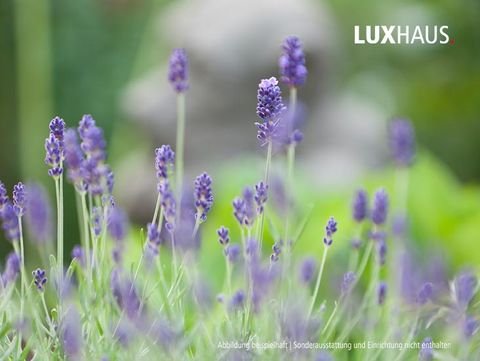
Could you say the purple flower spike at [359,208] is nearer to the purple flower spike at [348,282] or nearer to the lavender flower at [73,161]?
the purple flower spike at [348,282]

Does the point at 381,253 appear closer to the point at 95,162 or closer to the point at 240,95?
the point at 95,162

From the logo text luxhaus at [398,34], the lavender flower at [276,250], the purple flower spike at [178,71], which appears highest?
the logo text luxhaus at [398,34]

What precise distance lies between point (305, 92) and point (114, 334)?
10.8ft

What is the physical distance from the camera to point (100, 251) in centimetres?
117

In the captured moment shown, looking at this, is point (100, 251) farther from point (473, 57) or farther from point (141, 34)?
point (141, 34)

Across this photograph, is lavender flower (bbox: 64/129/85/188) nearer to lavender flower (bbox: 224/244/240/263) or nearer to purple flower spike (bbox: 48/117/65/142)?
purple flower spike (bbox: 48/117/65/142)

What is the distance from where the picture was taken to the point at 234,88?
4371mm

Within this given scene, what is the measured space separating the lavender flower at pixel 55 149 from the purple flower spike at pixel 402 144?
0.47m

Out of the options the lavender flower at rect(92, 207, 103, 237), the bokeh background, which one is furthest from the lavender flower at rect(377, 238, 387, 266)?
the bokeh background

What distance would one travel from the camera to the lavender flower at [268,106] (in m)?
1.10

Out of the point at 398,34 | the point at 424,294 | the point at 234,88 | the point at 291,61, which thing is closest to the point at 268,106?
→ the point at 291,61

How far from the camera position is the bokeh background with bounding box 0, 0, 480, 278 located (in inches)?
165

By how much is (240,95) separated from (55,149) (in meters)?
3.31

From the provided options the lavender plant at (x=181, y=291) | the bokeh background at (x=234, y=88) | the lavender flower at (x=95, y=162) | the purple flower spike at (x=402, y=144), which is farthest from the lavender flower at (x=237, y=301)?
the bokeh background at (x=234, y=88)
